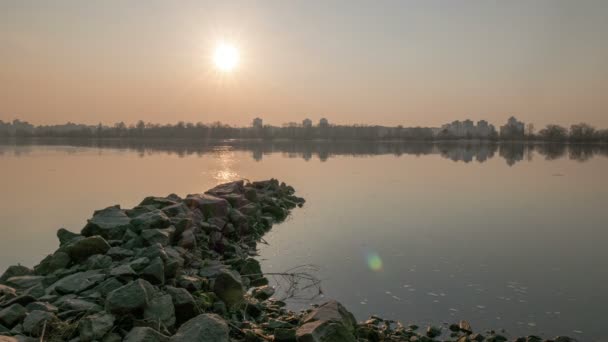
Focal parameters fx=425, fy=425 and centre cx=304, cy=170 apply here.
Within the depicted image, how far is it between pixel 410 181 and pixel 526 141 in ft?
369

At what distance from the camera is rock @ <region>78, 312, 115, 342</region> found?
4.43 meters

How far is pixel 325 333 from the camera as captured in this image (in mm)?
4605

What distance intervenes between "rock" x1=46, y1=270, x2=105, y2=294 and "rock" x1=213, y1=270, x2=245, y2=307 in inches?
62.8

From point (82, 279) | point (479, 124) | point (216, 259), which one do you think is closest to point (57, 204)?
point (216, 259)

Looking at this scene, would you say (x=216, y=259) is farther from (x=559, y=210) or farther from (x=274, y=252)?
(x=559, y=210)

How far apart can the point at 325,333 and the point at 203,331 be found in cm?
131

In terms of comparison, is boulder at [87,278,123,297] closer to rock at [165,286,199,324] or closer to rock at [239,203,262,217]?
rock at [165,286,199,324]

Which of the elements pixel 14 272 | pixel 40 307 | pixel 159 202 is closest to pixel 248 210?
pixel 159 202

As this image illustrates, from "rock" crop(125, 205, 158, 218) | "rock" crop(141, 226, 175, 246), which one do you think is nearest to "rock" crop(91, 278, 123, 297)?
"rock" crop(141, 226, 175, 246)

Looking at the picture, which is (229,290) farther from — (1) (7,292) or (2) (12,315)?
(1) (7,292)

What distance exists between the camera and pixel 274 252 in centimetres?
969

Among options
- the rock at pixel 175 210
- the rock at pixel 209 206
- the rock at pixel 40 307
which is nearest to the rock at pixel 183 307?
the rock at pixel 40 307

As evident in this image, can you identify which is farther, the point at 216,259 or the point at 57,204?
the point at 57,204

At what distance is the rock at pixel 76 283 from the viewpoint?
5641 mm
